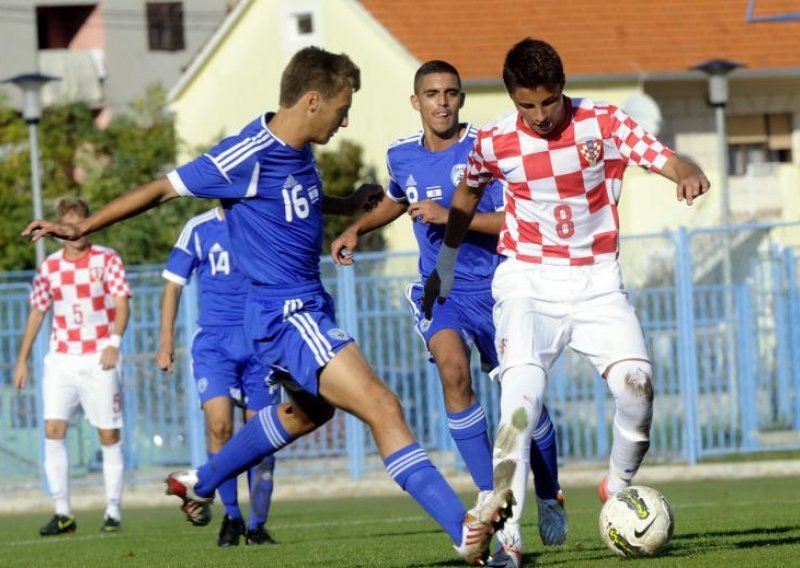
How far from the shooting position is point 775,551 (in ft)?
27.7

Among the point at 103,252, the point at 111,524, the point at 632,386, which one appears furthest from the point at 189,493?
the point at 103,252

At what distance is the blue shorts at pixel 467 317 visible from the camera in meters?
9.95

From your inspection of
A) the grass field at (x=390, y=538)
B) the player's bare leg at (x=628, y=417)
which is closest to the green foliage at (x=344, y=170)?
the grass field at (x=390, y=538)

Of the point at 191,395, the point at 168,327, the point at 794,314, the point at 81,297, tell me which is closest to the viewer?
the point at 168,327

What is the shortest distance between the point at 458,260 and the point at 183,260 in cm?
311

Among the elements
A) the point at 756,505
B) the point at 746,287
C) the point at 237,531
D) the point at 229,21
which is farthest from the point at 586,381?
the point at 229,21

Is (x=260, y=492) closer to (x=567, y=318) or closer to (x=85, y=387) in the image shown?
(x=85, y=387)

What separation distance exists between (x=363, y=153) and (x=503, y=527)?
28869mm

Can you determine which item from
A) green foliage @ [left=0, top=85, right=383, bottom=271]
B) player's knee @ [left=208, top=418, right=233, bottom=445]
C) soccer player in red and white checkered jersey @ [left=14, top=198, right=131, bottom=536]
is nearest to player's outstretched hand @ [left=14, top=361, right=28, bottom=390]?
soccer player in red and white checkered jersey @ [left=14, top=198, right=131, bottom=536]

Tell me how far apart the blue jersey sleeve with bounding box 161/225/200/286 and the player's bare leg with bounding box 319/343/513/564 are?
4.58 meters

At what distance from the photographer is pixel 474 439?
9.71 metres

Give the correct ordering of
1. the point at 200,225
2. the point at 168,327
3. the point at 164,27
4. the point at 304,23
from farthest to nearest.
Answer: the point at 164,27 < the point at 304,23 < the point at 168,327 < the point at 200,225

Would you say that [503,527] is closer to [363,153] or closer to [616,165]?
[616,165]

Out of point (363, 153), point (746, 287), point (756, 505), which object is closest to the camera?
point (756, 505)
